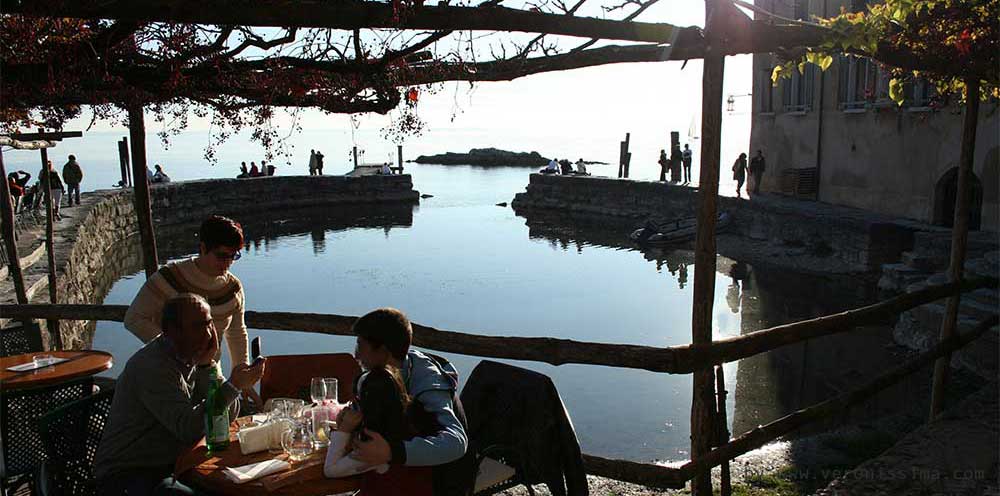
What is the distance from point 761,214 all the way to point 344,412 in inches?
850

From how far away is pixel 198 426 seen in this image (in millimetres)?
2807

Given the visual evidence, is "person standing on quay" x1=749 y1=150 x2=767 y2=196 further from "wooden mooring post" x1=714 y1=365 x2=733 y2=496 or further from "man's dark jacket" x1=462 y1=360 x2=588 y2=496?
"man's dark jacket" x1=462 y1=360 x2=588 y2=496

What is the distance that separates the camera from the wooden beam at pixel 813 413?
423 centimetres

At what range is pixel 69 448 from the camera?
10.0 ft

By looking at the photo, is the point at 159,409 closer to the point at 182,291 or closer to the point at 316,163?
the point at 182,291

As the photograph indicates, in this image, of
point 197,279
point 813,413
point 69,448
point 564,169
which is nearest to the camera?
point 69,448

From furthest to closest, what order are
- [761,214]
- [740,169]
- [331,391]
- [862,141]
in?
[740,169] < [761,214] < [862,141] < [331,391]

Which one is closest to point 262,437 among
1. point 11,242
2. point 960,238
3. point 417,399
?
point 417,399

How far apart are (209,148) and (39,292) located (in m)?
8.17

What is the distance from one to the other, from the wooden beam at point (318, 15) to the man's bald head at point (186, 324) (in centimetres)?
101

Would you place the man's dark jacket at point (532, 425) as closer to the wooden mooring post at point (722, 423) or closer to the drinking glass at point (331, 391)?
the drinking glass at point (331, 391)

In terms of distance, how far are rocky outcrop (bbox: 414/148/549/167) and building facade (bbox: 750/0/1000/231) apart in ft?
180

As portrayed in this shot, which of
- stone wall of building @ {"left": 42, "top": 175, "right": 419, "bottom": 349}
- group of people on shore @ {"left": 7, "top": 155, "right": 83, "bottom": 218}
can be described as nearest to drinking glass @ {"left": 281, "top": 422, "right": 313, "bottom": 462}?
stone wall of building @ {"left": 42, "top": 175, "right": 419, "bottom": 349}

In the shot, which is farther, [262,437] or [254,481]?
[262,437]
